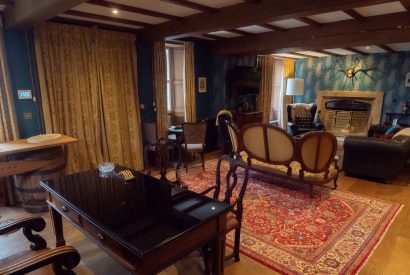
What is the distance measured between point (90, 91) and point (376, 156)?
4.56m

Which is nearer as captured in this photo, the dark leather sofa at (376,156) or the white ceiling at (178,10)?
the white ceiling at (178,10)

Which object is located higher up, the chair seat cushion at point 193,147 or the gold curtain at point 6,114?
the gold curtain at point 6,114

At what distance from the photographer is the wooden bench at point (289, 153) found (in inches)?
130

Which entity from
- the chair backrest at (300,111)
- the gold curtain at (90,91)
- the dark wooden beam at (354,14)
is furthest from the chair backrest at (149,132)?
the chair backrest at (300,111)

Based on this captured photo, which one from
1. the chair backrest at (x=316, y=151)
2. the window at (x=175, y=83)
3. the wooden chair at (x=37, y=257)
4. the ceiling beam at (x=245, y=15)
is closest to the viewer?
the wooden chair at (x=37, y=257)

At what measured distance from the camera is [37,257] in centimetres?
132

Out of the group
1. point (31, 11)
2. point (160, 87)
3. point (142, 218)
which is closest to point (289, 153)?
point (142, 218)

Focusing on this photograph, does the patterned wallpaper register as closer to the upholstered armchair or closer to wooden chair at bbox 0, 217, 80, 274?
the upholstered armchair

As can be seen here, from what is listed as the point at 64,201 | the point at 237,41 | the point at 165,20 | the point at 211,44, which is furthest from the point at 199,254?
the point at 211,44

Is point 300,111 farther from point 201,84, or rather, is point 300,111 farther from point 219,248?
point 219,248

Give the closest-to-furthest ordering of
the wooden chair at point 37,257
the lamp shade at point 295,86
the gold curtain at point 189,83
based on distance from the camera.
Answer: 1. the wooden chair at point 37,257
2. the gold curtain at point 189,83
3. the lamp shade at point 295,86

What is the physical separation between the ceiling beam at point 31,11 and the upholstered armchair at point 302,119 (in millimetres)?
5739

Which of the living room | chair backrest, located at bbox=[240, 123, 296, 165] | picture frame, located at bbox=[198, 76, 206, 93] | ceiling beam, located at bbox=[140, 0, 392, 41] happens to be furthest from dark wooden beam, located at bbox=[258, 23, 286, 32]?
picture frame, located at bbox=[198, 76, 206, 93]

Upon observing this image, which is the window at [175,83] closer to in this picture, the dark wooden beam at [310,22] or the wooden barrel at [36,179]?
the dark wooden beam at [310,22]
